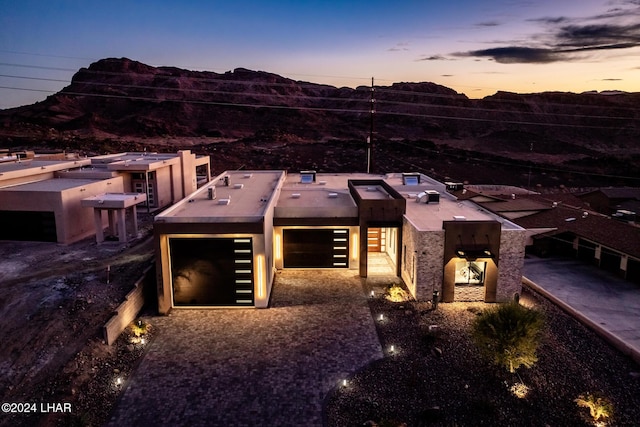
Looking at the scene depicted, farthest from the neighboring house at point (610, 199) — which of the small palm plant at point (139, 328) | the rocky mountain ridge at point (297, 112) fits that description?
the rocky mountain ridge at point (297, 112)

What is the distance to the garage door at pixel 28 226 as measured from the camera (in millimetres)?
25516

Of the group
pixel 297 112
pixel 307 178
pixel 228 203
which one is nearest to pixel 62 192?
pixel 228 203

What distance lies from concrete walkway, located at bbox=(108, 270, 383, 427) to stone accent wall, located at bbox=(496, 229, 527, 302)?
659cm

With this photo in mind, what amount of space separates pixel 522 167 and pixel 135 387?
7129 cm

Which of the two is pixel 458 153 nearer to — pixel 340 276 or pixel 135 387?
pixel 340 276

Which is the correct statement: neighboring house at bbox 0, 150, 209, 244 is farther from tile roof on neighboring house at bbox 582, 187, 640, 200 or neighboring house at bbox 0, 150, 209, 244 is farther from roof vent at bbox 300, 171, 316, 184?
tile roof on neighboring house at bbox 582, 187, 640, 200

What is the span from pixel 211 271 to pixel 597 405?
594 inches

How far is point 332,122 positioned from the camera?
12481cm

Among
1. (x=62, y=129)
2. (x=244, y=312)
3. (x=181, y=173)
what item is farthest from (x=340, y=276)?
(x=62, y=129)

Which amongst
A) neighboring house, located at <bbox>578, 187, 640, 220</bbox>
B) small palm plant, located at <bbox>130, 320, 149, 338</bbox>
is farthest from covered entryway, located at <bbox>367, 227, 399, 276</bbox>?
neighboring house, located at <bbox>578, 187, 640, 220</bbox>

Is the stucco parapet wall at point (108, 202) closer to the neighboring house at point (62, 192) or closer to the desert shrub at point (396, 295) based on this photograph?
the neighboring house at point (62, 192)

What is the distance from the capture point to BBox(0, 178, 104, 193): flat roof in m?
25.8

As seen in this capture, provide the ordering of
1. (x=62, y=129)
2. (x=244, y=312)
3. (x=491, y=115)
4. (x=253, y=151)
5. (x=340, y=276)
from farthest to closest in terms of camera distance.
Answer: (x=491, y=115), (x=62, y=129), (x=253, y=151), (x=340, y=276), (x=244, y=312)

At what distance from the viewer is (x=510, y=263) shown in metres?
20.3
